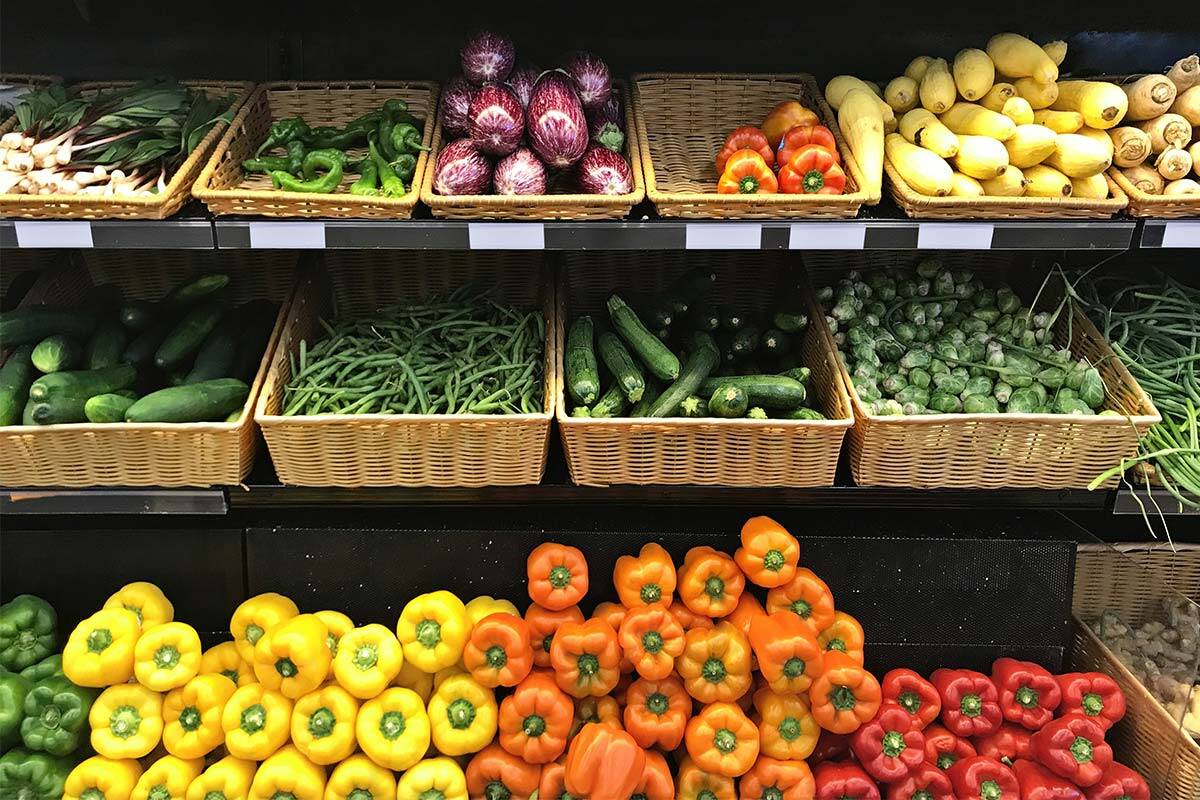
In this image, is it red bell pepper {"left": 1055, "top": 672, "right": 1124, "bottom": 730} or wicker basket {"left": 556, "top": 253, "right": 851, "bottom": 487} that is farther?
red bell pepper {"left": 1055, "top": 672, "right": 1124, "bottom": 730}

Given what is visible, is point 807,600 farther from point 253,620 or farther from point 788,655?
point 253,620

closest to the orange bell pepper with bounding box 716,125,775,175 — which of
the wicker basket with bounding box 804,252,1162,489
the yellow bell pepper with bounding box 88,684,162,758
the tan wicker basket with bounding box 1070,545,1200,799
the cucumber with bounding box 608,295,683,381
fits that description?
the cucumber with bounding box 608,295,683,381

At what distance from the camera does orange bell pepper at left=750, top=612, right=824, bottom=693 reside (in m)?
2.04

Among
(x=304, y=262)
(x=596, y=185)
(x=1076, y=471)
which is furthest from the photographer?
(x=304, y=262)

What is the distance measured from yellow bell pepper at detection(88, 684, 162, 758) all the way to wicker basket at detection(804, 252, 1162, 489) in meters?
1.72

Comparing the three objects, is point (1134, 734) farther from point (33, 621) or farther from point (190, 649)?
point (33, 621)

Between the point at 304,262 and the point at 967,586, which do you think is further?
the point at 304,262

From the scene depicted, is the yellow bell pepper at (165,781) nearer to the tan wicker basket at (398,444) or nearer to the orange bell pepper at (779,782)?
the tan wicker basket at (398,444)

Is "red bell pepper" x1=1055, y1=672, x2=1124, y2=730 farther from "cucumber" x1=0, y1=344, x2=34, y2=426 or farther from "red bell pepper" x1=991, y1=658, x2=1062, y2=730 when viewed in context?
"cucumber" x1=0, y1=344, x2=34, y2=426

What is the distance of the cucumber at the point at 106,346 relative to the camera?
2.29m

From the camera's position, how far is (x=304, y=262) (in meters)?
2.61

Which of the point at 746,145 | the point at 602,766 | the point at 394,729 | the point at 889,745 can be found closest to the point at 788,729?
the point at 889,745

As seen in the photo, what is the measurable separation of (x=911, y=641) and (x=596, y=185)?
4.64ft

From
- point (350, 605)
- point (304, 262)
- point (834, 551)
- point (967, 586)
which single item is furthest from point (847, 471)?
point (304, 262)
